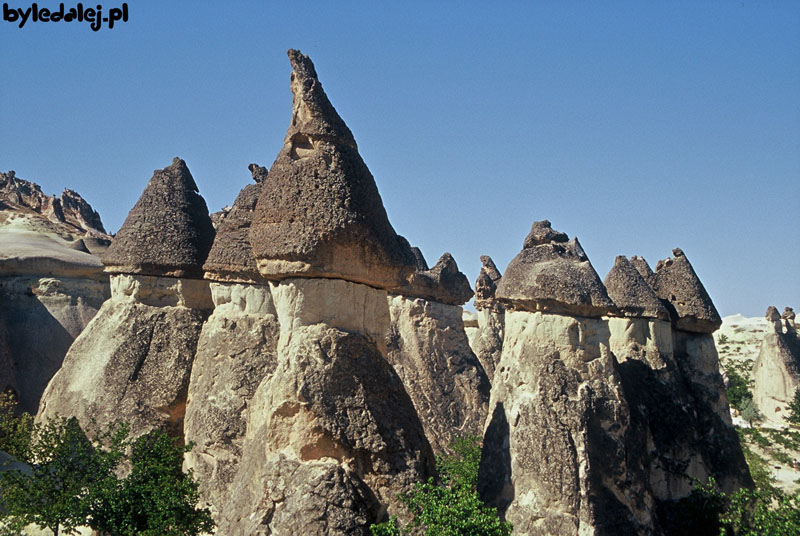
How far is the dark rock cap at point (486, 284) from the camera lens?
954 inches

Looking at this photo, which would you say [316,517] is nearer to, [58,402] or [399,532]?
[399,532]

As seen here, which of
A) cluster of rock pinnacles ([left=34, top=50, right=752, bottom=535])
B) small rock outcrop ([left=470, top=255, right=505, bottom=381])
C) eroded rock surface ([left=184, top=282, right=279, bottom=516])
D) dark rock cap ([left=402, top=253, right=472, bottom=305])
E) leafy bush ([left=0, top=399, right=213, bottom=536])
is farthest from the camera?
small rock outcrop ([left=470, top=255, right=505, bottom=381])

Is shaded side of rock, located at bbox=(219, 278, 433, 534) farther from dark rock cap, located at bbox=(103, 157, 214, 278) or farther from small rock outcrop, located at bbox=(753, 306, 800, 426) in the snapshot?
small rock outcrop, located at bbox=(753, 306, 800, 426)

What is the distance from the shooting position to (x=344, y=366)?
9.40 metres

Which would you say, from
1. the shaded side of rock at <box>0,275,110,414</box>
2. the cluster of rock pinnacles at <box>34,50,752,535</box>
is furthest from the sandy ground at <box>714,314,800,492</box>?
the shaded side of rock at <box>0,275,110,414</box>

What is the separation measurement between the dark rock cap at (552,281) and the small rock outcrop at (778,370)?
76.5ft

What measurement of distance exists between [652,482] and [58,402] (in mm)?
9585

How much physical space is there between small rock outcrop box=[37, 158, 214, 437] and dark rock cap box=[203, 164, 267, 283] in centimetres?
105

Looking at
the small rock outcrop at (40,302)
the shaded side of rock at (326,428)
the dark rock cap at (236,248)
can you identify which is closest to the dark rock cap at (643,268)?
the dark rock cap at (236,248)

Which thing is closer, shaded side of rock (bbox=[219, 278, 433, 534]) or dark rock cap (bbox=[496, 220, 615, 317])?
shaded side of rock (bbox=[219, 278, 433, 534])

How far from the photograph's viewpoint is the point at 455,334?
21.0 meters

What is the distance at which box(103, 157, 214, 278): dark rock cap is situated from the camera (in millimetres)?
14344

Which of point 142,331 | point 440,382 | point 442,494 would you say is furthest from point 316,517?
point 440,382

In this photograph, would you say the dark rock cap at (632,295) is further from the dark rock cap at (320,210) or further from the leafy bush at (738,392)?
the leafy bush at (738,392)
